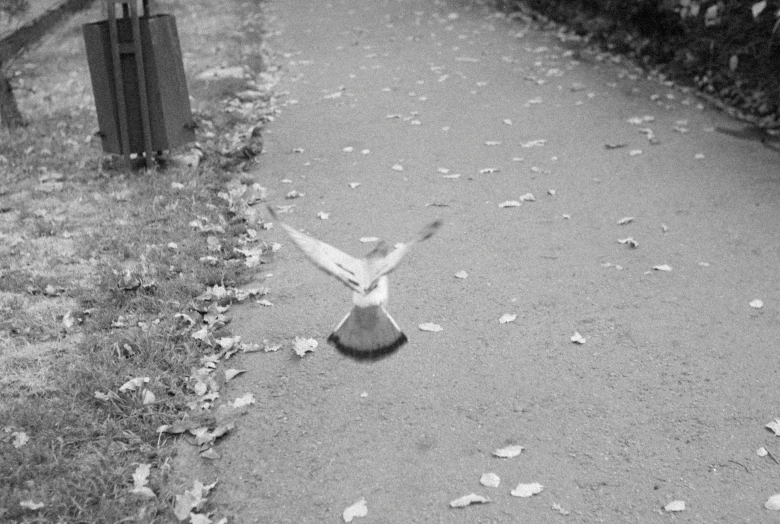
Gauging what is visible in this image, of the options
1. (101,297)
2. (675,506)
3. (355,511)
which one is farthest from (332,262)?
(101,297)

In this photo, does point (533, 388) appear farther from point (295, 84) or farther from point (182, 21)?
point (182, 21)

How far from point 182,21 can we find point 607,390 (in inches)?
482

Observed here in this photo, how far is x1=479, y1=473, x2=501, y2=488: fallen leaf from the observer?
3227 millimetres

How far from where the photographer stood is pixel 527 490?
3180 mm

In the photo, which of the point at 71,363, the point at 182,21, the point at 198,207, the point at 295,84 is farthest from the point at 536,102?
the point at 182,21

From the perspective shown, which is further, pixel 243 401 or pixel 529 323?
pixel 529 323

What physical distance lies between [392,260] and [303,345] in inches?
66.6

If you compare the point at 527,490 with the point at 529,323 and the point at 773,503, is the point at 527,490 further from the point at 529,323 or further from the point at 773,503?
the point at 529,323

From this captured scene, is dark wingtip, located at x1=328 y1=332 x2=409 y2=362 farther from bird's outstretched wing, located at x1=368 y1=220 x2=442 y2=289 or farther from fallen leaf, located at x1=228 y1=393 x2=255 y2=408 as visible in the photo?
fallen leaf, located at x1=228 y1=393 x2=255 y2=408

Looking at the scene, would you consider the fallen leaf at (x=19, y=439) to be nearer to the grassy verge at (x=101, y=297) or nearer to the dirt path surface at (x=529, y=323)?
the grassy verge at (x=101, y=297)

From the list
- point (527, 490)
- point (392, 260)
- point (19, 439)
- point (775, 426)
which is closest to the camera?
point (392, 260)

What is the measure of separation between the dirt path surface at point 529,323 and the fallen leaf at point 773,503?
0.03 m

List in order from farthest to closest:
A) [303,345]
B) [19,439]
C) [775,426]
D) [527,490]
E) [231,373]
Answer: [303,345] → [231,373] → [775,426] → [19,439] → [527,490]

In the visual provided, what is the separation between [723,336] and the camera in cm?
421
